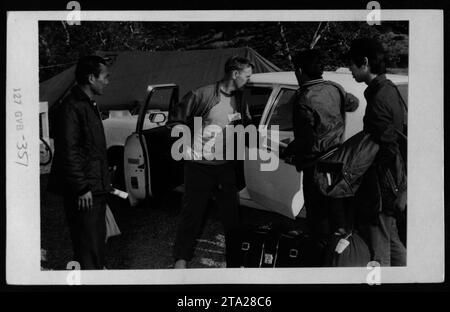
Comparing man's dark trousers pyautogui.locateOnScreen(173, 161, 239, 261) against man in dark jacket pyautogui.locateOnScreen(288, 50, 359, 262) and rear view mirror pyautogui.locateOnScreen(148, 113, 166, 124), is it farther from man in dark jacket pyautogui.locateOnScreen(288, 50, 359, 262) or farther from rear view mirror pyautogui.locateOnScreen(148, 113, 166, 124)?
man in dark jacket pyautogui.locateOnScreen(288, 50, 359, 262)

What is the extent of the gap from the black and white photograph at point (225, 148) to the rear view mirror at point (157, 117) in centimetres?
3

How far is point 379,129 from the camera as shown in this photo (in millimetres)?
3512

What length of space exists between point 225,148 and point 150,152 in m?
0.49

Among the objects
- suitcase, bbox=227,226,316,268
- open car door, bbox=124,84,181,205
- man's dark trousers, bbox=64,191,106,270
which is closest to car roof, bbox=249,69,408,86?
open car door, bbox=124,84,181,205

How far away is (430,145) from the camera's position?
3.67 meters

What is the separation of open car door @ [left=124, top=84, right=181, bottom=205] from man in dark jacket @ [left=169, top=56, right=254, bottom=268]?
100 millimetres

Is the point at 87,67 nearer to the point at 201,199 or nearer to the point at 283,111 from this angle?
the point at 201,199

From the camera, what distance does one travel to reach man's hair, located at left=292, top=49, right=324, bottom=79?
11.7 feet

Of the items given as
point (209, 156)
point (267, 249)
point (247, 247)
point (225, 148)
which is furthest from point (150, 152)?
point (267, 249)

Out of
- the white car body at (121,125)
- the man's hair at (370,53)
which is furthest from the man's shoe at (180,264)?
the man's hair at (370,53)

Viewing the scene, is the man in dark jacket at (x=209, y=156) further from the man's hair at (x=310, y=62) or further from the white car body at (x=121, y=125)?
the man's hair at (x=310, y=62)

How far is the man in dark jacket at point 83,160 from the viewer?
3.46m
